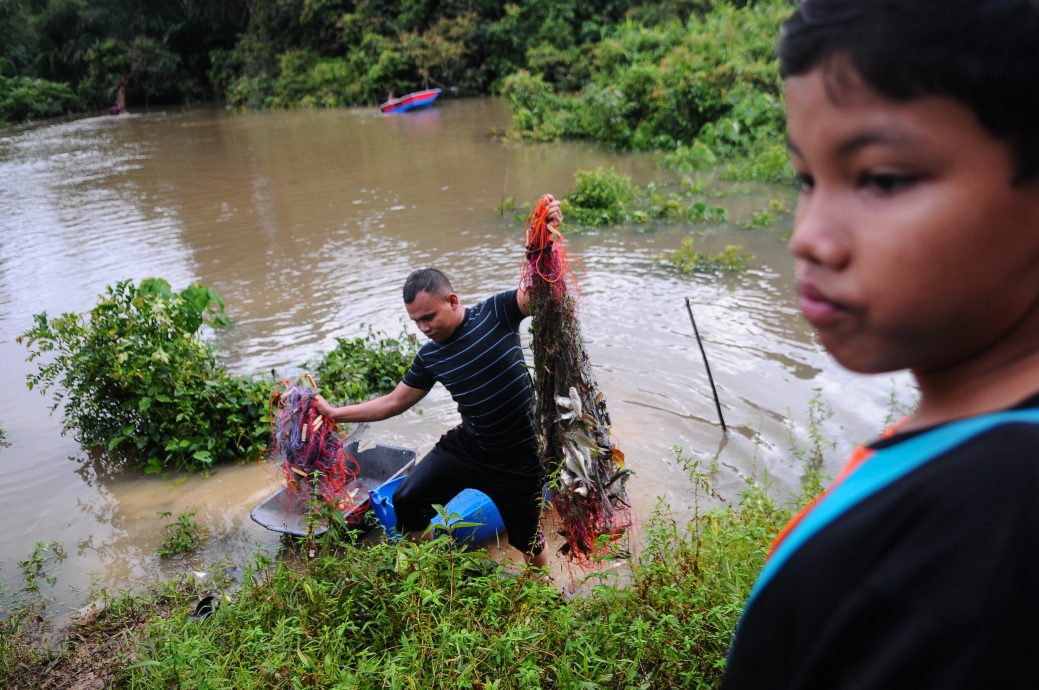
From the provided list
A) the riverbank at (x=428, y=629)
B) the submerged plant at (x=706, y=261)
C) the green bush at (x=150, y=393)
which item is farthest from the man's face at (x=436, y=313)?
the submerged plant at (x=706, y=261)

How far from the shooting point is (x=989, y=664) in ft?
1.71

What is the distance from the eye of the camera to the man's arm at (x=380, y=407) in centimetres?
415

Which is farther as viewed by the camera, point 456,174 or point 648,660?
point 456,174

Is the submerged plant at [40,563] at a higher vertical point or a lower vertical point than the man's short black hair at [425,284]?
lower

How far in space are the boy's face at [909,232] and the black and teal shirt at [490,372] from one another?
3230mm

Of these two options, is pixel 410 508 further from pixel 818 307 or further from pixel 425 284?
pixel 818 307

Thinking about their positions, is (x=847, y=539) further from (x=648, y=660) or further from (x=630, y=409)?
(x=630, y=409)

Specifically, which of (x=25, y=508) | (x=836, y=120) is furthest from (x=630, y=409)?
(x=836, y=120)

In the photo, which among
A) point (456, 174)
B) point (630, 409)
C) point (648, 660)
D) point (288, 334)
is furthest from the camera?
point (456, 174)

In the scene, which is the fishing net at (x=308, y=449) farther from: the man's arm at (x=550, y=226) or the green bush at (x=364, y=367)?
the green bush at (x=364, y=367)

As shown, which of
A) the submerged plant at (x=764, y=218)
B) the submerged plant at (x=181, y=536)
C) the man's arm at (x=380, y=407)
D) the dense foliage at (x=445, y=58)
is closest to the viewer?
the man's arm at (x=380, y=407)

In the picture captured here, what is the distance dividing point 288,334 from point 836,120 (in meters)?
7.68

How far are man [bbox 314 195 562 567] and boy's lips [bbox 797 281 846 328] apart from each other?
311 cm

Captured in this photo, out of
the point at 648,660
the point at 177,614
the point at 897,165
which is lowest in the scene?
the point at 177,614
